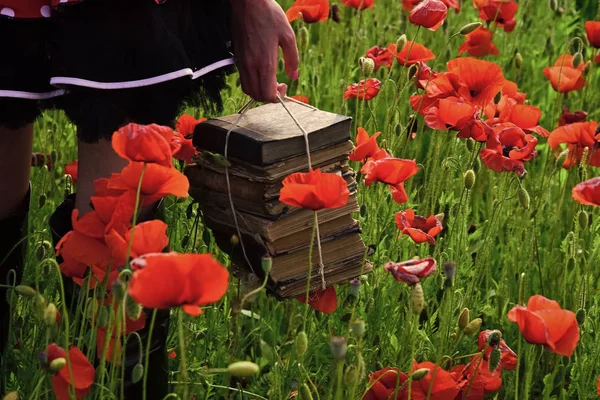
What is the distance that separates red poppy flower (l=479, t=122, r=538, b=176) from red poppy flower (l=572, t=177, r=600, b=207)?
0.77 feet

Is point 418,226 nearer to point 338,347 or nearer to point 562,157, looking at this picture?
point 562,157

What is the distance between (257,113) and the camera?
1654 mm

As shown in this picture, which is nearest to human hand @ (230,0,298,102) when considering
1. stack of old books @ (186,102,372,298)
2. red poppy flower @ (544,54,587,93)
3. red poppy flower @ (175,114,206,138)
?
stack of old books @ (186,102,372,298)

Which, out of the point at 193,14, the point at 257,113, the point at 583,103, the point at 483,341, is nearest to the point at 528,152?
the point at 483,341

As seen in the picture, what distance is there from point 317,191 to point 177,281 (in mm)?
296

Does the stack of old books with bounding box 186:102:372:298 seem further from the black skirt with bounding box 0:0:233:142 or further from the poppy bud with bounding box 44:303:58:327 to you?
the poppy bud with bounding box 44:303:58:327

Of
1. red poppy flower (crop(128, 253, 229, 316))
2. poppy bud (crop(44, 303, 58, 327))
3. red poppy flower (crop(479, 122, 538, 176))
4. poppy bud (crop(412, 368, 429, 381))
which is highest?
red poppy flower (crop(128, 253, 229, 316))

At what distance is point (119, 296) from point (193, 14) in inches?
22.7

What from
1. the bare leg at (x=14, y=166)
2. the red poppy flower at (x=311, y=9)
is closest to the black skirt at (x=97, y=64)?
the bare leg at (x=14, y=166)

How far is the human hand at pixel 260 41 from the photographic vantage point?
159 cm

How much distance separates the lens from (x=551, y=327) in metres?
1.31

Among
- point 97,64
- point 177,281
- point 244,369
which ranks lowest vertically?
point 244,369

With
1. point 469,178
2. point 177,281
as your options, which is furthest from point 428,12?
point 177,281

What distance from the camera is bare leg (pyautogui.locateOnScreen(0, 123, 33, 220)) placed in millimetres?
1612
